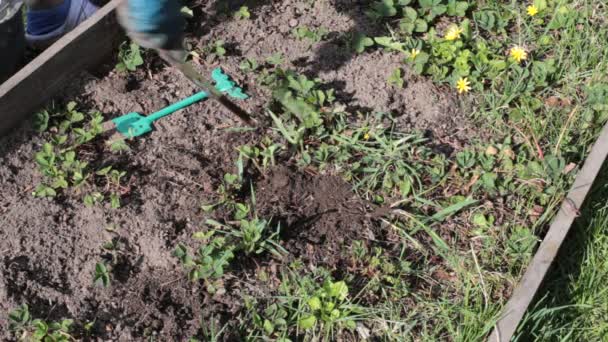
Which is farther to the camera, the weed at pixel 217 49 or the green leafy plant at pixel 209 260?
the weed at pixel 217 49

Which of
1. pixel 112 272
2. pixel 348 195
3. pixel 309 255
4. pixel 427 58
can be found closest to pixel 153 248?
pixel 112 272

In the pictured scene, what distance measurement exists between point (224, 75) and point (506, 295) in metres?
1.46

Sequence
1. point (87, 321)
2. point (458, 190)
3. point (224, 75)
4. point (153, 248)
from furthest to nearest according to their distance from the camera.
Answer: point (224, 75) < point (458, 190) < point (153, 248) < point (87, 321)

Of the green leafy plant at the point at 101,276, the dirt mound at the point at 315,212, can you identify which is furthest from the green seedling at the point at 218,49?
the green leafy plant at the point at 101,276

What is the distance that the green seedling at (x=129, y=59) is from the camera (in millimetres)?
3312

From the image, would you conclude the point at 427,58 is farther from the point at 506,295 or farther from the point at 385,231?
the point at 506,295

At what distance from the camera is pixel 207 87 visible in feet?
9.75

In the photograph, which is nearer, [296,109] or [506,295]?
[506,295]

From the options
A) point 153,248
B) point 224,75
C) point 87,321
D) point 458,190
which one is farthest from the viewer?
point 224,75

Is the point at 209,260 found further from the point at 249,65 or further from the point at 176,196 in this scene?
the point at 249,65

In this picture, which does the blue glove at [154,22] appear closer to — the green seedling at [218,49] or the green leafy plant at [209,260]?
the green leafy plant at [209,260]

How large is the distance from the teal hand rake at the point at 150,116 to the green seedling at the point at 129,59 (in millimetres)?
249

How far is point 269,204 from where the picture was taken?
9.66 feet

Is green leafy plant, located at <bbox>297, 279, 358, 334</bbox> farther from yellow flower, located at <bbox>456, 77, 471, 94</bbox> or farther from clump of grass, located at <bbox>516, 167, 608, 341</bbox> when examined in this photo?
yellow flower, located at <bbox>456, 77, 471, 94</bbox>
